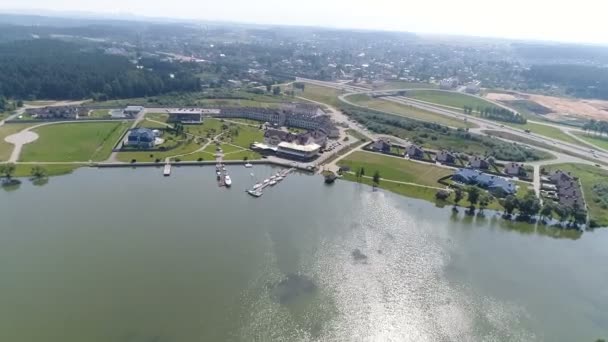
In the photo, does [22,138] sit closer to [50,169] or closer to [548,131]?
[50,169]

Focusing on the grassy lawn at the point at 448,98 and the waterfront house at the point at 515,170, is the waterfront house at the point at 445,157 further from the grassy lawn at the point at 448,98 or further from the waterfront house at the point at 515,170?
the grassy lawn at the point at 448,98

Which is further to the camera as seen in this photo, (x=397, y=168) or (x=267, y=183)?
(x=397, y=168)

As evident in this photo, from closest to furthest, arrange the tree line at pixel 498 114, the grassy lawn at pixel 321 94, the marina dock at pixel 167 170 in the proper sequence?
the marina dock at pixel 167 170
the tree line at pixel 498 114
the grassy lawn at pixel 321 94

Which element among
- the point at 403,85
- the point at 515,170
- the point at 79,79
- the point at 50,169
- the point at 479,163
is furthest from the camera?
the point at 403,85

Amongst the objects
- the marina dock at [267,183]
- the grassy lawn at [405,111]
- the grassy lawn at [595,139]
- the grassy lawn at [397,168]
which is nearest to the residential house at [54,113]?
the marina dock at [267,183]

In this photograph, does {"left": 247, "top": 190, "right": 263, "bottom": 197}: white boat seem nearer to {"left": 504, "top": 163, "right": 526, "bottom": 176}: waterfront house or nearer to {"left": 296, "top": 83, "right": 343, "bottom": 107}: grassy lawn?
{"left": 504, "top": 163, "right": 526, "bottom": 176}: waterfront house

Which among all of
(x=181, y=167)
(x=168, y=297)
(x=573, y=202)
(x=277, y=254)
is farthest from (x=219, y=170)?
(x=573, y=202)

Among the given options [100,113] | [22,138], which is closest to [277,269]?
[22,138]
